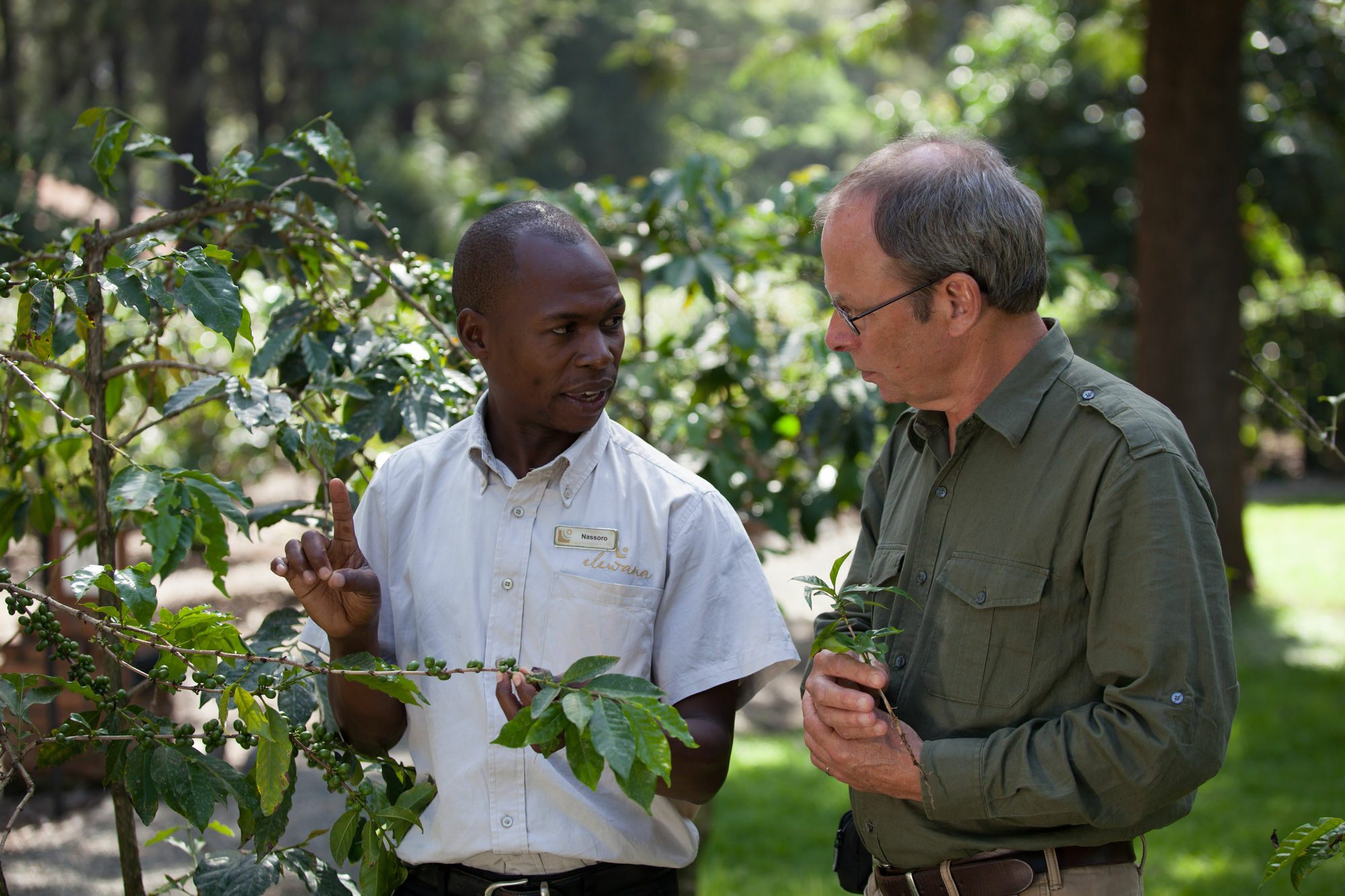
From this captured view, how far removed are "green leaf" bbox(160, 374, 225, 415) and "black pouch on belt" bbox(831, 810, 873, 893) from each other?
1.44 metres

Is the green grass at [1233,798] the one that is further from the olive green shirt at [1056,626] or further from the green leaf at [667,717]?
the green leaf at [667,717]

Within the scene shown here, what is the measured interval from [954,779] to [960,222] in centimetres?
85

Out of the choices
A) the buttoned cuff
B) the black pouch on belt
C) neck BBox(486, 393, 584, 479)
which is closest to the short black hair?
neck BBox(486, 393, 584, 479)

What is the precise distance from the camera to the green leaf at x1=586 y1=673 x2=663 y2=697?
4.64ft

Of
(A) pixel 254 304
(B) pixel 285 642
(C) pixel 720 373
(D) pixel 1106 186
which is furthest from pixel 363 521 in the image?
(D) pixel 1106 186

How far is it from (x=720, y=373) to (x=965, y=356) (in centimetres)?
153

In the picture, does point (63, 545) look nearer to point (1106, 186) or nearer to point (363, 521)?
point (363, 521)

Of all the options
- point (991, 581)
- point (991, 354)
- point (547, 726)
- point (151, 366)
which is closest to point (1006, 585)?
point (991, 581)

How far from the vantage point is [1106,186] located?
13.5 meters

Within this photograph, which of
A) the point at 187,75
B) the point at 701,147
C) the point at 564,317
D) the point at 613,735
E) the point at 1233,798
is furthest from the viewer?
the point at 187,75

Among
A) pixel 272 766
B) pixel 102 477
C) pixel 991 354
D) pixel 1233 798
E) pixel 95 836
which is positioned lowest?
pixel 1233 798

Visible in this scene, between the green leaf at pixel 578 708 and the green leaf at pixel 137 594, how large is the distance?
714 millimetres

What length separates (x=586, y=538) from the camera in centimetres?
188

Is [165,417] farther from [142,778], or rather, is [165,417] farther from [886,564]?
[886,564]
